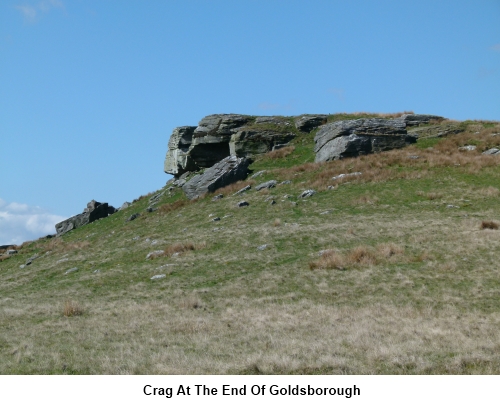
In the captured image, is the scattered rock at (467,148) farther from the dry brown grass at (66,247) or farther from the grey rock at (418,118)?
the dry brown grass at (66,247)

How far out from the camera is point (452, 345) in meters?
11.6

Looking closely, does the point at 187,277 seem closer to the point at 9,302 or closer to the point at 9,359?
the point at 9,302

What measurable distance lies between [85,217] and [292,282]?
38637mm

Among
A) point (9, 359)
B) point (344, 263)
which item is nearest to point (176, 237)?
point (344, 263)

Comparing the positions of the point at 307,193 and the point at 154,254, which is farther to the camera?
the point at 307,193

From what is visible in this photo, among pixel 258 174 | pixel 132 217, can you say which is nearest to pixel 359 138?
pixel 258 174

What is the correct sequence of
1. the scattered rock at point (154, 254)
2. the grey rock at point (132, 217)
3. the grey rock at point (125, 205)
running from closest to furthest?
the scattered rock at point (154, 254) < the grey rock at point (132, 217) < the grey rock at point (125, 205)

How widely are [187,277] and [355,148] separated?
26.3 metres

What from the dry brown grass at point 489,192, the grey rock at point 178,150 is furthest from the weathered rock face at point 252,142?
the dry brown grass at point 489,192

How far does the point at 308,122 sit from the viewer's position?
57.8 m

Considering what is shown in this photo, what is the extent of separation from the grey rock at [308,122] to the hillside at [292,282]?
15.4m

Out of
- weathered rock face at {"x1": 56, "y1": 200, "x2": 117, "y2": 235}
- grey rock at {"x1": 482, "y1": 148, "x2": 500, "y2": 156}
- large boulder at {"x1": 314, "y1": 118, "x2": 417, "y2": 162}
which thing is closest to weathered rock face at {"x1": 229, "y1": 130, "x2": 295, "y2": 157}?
large boulder at {"x1": 314, "y1": 118, "x2": 417, "y2": 162}

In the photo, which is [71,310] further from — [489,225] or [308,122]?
[308,122]

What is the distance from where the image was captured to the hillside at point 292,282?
1148 cm
